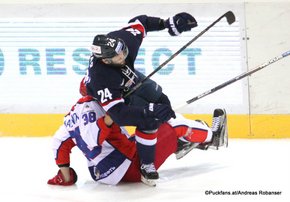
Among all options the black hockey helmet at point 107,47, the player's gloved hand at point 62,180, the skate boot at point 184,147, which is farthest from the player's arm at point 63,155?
the skate boot at point 184,147

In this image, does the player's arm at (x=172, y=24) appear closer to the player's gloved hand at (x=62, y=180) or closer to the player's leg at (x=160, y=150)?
the player's leg at (x=160, y=150)

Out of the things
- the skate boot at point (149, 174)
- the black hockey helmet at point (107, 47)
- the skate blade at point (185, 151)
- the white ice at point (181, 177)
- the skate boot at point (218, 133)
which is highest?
the black hockey helmet at point (107, 47)

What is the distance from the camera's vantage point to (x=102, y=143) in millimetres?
3035

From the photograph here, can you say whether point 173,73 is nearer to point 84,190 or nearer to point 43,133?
point 43,133

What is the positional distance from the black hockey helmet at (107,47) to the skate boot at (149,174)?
2.00 feet

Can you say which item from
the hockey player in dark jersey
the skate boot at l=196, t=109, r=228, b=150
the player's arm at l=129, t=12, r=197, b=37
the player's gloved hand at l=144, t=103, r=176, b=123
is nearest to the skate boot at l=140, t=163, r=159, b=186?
the hockey player in dark jersey

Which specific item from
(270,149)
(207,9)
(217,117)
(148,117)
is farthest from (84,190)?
(207,9)

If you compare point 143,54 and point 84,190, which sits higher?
point 143,54

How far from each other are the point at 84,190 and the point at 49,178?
0.41 meters

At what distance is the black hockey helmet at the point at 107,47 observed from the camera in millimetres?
2830

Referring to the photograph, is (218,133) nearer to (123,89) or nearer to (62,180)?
(123,89)

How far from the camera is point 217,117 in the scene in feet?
11.8

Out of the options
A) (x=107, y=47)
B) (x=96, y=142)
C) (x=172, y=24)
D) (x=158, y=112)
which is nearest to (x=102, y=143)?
(x=96, y=142)

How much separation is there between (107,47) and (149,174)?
0.68 m
